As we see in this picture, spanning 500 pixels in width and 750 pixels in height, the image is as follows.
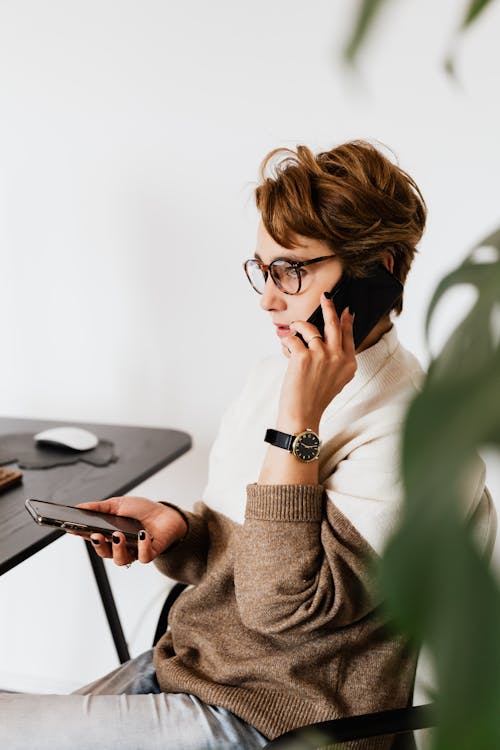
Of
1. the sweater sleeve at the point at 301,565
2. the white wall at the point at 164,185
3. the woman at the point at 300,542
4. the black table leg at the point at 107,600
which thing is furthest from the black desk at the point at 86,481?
the sweater sleeve at the point at 301,565

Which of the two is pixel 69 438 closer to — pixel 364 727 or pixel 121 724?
pixel 121 724

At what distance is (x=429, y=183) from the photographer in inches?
62.8

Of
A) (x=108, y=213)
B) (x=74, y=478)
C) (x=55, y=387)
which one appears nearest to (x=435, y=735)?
(x=74, y=478)

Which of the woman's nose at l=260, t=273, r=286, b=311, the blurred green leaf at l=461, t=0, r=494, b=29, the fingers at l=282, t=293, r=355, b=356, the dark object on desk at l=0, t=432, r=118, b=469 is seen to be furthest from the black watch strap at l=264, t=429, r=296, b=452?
the blurred green leaf at l=461, t=0, r=494, b=29

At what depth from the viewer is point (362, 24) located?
17cm

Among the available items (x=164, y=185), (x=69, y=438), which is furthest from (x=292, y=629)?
(x=164, y=185)

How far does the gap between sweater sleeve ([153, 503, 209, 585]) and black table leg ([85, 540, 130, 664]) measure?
410 millimetres

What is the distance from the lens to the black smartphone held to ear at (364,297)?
3.73 feet

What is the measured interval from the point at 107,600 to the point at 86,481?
1.35 ft

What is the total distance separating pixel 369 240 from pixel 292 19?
741 millimetres

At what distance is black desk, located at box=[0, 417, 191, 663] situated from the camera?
1177 mm

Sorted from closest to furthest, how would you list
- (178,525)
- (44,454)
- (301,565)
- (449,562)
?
(449,562) → (301,565) → (178,525) → (44,454)

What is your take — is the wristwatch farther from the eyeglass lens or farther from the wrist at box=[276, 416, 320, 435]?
the eyeglass lens

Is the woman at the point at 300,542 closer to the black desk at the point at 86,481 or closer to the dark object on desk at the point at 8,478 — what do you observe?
the black desk at the point at 86,481
